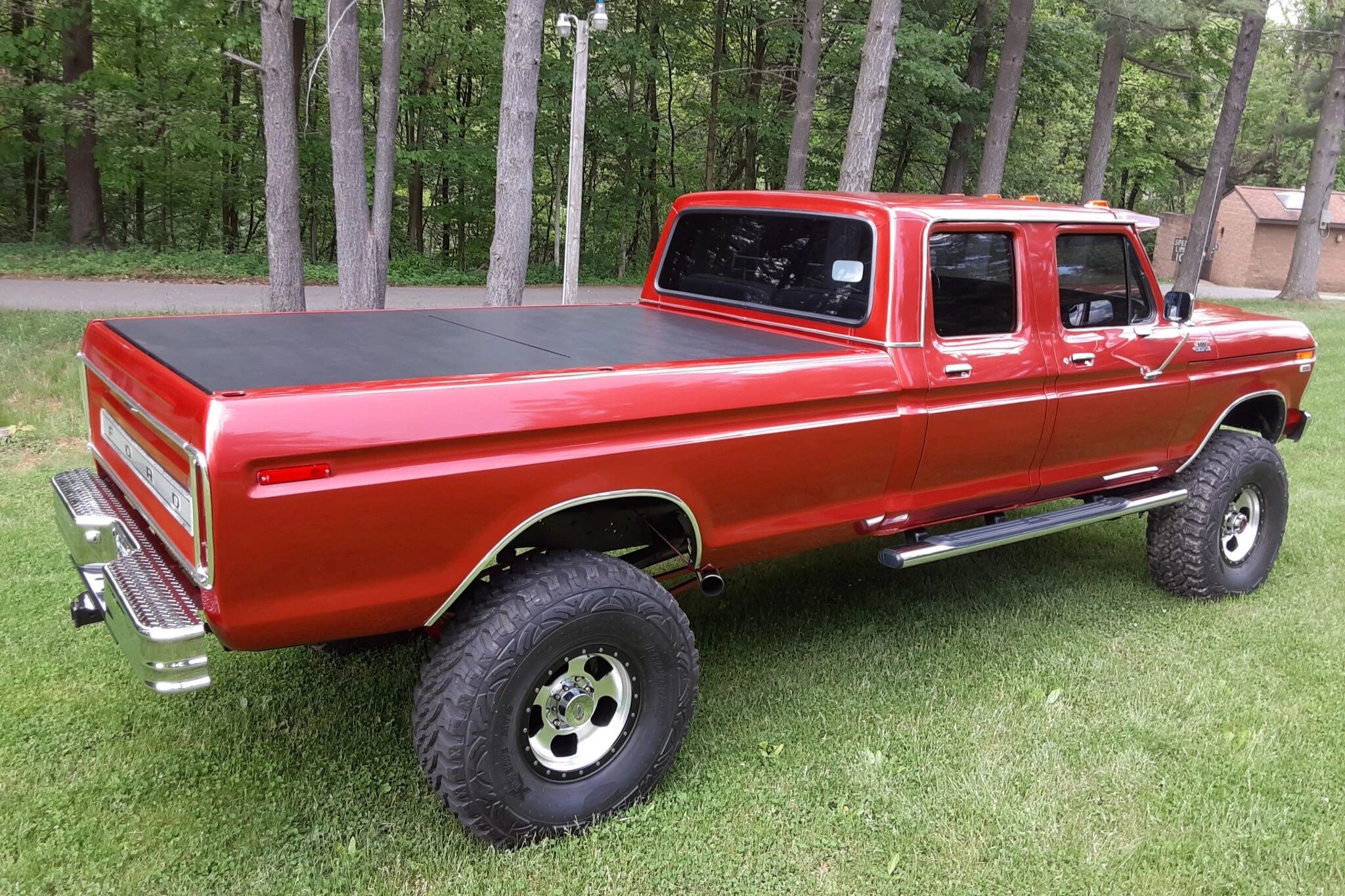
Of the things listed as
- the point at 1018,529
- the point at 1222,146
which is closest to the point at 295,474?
the point at 1018,529

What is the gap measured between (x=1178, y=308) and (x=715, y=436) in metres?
2.82

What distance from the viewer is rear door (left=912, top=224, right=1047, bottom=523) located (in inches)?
151

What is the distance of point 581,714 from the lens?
310 cm

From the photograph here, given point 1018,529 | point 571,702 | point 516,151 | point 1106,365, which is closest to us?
point 571,702

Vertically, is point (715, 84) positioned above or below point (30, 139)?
above

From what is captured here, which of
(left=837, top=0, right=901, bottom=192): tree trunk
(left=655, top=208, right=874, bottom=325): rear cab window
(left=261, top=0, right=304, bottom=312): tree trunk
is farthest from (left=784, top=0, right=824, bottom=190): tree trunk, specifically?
(left=655, top=208, right=874, bottom=325): rear cab window

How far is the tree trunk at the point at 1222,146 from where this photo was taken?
19.5 m

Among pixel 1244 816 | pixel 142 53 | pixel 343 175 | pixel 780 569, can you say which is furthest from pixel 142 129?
pixel 1244 816

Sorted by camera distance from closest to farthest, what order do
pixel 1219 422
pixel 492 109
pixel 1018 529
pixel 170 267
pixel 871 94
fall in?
pixel 1018 529, pixel 1219 422, pixel 871 94, pixel 170 267, pixel 492 109

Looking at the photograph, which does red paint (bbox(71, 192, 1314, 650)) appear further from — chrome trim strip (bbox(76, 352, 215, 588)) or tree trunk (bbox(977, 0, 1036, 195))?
tree trunk (bbox(977, 0, 1036, 195))

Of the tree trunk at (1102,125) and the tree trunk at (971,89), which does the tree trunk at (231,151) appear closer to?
the tree trunk at (971,89)

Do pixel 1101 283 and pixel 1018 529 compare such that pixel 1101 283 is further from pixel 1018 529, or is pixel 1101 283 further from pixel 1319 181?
pixel 1319 181

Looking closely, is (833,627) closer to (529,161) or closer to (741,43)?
(529,161)

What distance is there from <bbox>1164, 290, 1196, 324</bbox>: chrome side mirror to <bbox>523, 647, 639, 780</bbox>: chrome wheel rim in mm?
3266
